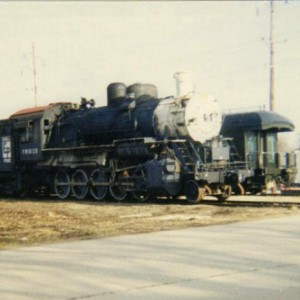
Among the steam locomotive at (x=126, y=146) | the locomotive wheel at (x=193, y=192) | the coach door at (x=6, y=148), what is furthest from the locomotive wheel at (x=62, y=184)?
the locomotive wheel at (x=193, y=192)

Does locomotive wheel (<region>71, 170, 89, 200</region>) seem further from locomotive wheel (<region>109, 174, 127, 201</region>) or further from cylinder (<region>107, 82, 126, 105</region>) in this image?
cylinder (<region>107, 82, 126, 105</region>)

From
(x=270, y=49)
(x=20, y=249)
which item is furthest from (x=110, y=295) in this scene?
(x=270, y=49)

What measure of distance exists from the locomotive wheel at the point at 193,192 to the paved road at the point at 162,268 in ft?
22.3

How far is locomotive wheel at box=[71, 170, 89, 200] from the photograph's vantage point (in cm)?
1808

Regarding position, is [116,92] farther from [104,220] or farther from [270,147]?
[104,220]

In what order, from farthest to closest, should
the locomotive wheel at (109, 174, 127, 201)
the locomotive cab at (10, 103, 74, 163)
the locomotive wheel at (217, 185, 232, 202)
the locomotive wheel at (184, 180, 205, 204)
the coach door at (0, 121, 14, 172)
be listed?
the coach door at (0, 121, 14, 172), the locomotive cab at (10, 103, 74, 163), the locomotive wheel at (109, 174, 127, 201), the locomotive wheel at (217, 185, 232, 202), the locomotive wheel at (184, 180, 205, 204)

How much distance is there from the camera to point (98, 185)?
17594 millimetres

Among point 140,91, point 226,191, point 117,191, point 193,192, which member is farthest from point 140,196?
point 140,91

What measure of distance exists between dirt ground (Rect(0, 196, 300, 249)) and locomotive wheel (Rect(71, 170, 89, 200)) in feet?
8.28

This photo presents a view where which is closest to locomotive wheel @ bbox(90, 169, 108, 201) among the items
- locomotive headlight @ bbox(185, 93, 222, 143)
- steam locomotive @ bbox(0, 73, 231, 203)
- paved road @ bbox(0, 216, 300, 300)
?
steam locomotive @ bbox(0, 73, 231, 203)

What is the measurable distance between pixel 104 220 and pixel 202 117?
5.97 metres

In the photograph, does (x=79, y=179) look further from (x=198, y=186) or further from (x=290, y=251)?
(x=290, y=251)

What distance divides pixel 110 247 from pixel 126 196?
971 centimetres

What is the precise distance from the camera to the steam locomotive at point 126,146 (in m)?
15.8
